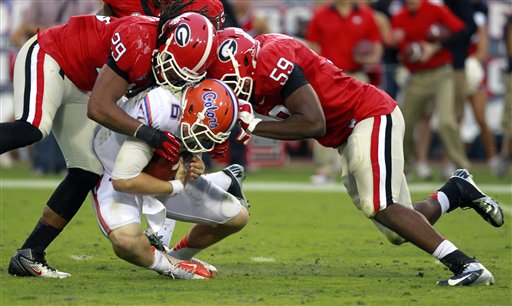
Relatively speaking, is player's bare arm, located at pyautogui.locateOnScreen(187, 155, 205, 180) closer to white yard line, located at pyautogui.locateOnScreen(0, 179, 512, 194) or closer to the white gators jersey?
the white gators jersey

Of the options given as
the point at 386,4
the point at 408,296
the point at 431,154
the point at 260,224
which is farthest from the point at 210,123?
the point at 431,154

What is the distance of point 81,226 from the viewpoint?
7.89 metres

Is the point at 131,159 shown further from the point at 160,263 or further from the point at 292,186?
the point at 292,186

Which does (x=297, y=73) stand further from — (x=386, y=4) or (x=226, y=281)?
(x=386, y=4)

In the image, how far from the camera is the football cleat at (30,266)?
18.1ft

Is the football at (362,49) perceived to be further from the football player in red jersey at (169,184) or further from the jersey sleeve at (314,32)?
the football player in red jersey at (169,184)

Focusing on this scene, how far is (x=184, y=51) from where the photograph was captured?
16.6 ft

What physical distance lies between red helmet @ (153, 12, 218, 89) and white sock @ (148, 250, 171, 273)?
842 millimetres

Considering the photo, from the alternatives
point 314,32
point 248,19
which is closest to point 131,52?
point 314,32

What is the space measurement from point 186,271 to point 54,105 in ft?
3.49

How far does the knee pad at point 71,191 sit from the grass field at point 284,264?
1.14 ft

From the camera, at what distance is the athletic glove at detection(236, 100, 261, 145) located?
5.16 m

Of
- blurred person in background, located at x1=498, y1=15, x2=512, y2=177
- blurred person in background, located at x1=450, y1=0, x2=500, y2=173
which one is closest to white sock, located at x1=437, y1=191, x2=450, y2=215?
blurred person in background, located at x1=498, y1=15, x2=512, y2=177

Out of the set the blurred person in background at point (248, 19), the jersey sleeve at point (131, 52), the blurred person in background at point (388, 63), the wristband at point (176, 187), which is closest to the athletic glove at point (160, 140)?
the wristband at point (176, 187)
